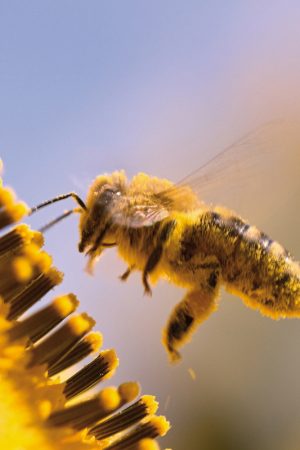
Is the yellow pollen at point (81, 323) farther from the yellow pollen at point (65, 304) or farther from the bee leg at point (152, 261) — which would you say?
the bee leg at point (152, 261)

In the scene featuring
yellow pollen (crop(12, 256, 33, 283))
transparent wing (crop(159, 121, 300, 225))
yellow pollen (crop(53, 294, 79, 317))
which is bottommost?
transparent wing (crop(159, 121, 300, 225))

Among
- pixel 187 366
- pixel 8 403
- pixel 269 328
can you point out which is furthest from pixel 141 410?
pixel 269 328

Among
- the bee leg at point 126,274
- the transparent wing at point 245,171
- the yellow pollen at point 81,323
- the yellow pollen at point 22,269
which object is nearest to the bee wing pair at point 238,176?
the transparent wing at point 245,171

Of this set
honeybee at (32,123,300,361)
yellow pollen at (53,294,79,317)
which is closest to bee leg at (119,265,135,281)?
honeybee at (32,123,300,361)

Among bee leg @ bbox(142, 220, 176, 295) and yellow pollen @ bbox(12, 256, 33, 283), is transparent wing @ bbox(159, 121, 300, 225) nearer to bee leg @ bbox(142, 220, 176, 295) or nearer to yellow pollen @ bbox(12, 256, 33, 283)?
bee leg @ bbox(142, 220, 176, 295)

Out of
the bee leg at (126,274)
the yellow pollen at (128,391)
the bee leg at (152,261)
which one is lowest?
the yellow pollen at (128,391)

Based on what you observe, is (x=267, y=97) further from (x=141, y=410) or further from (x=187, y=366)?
(x=141, y=410)

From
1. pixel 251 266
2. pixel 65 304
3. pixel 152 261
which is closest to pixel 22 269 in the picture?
pixel 65 304

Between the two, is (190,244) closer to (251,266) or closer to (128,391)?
(251,266)
